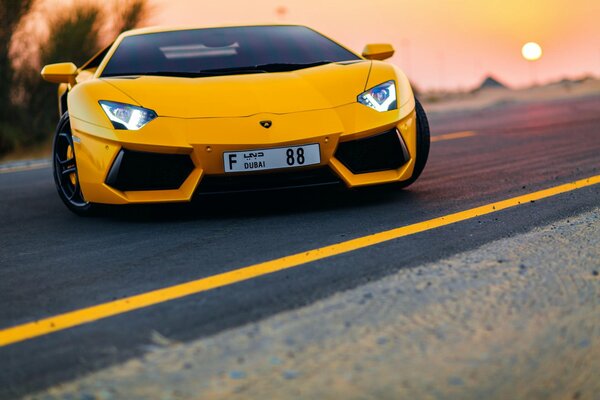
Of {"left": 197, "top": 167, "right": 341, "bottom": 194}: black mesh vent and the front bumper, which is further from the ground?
the front bumper

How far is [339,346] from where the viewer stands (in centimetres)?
299

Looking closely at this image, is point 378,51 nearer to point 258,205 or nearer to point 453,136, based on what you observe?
point 258,205

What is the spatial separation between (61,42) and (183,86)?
42.0 ft

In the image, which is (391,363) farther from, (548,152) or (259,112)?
(548,152)

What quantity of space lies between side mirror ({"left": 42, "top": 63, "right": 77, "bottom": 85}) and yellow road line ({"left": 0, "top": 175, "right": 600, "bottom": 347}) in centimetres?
284

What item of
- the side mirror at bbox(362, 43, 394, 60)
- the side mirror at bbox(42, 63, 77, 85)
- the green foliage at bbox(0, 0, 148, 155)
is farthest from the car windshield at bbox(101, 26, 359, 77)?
the green foliage at bbox(0, 0, 148, 155)

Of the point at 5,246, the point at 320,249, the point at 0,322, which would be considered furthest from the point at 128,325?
the point at 5,246

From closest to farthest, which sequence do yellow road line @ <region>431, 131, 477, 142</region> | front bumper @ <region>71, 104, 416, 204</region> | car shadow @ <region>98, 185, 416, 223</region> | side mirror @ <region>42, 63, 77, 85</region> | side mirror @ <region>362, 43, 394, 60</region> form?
front bumper @ <region>71, 104, 416, 204</region> < car shadow @ <region>98, 185, 416, 223</region> < side mirror @ <region>42, 63, 77, 85</region> < side mirror @ <region>362, 43, 394, 60</region> < yellow road line @ <region>431, 131, 477, 142</region>

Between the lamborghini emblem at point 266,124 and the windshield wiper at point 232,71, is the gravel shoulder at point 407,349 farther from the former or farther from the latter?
the windshield wiper at point 232,71

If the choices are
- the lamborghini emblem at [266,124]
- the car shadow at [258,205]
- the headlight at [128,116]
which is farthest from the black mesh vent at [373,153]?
the headlight at [128,116]

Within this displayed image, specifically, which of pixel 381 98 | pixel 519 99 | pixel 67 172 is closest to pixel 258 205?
pixel 381 98

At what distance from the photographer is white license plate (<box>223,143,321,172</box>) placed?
5.40m

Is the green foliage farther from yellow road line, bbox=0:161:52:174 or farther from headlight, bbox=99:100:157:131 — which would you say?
headlight, bbox=99:100:157:131

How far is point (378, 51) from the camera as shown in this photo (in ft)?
22.9
